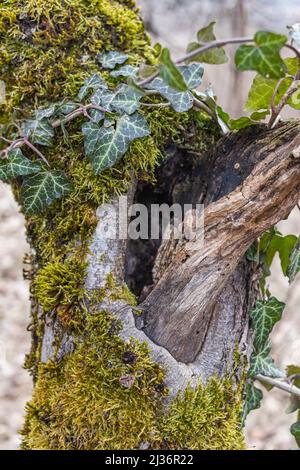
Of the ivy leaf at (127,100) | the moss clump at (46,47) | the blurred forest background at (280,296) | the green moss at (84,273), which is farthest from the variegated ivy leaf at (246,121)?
the blurred forest background at (280,296)

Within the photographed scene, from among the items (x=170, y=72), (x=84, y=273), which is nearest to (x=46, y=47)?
(x=170, y=72)

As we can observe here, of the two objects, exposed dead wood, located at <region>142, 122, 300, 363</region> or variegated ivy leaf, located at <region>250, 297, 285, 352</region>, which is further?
variegated ivy leaf, located at <region>250, 297, 285, 352</region>

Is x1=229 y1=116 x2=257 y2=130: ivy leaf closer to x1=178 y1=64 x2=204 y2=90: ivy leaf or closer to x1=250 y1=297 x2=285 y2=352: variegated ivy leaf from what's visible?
x1=178 y1=64 x2=204 y2=90: ivy leaf

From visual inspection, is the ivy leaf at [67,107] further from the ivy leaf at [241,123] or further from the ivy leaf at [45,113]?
the ivy leaf at [241,123]

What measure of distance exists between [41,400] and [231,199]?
2.42 feet

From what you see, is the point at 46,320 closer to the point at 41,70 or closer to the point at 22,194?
the point at 22,194

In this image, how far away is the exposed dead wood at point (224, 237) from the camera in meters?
1.13

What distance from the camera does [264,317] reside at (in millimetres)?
1303

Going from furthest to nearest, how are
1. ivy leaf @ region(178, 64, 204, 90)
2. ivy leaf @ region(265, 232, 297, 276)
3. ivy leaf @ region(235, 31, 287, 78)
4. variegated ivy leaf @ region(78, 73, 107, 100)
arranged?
ivy leaf @ region(265, 232, 297, 276)
variegated ivy leaf @ region(78, 73, 107, 100)
ivy leaf @ region(178, 64, 204, 90)
ivy leaf @ region(235, 31, 287, 78)

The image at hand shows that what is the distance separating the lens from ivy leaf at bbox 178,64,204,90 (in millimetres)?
1108

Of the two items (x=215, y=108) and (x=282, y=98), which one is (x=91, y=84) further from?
(x=282, y=98)

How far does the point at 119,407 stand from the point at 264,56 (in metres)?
0.87

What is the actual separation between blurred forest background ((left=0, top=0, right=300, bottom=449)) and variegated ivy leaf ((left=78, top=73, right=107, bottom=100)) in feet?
5.87

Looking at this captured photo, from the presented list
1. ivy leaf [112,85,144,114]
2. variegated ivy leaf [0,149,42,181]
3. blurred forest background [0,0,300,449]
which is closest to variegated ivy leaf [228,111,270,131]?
ivy leaf [112,85,144,114]
